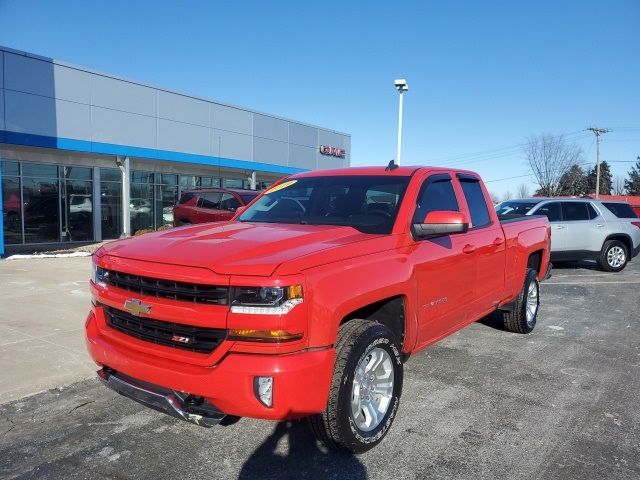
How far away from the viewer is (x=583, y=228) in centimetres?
1221

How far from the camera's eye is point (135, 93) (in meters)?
19.1

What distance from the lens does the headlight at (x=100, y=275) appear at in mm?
3397

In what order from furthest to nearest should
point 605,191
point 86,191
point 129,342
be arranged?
point 605,191, point 86,191, point 129,342

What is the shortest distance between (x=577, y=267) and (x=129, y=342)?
43.9 feet

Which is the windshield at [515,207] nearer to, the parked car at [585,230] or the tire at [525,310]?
the parked car at [585,230]

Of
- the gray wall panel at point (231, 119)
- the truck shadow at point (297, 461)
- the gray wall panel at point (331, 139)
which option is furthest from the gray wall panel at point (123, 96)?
the truck shadow at point (297, 461)

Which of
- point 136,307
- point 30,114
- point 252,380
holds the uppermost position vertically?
point 30,114

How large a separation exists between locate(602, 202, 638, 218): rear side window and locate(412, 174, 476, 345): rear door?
10.4 metres

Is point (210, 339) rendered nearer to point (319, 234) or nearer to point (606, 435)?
point (319, 234)

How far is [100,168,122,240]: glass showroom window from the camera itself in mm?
18938

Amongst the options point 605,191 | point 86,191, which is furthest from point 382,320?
point 605,191

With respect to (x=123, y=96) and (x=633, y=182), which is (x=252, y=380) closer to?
(x=123, y=96)

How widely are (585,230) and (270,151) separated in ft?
55.1

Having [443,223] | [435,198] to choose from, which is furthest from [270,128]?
[443,223]
